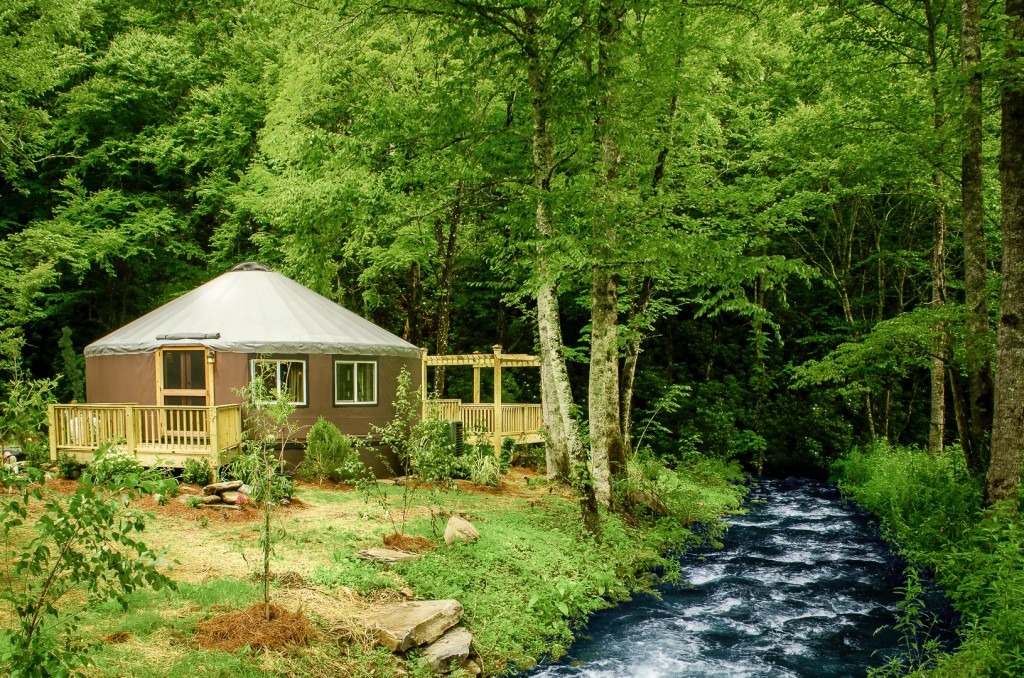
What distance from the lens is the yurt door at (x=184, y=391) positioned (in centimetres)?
970

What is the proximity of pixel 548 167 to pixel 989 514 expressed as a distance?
224 inches

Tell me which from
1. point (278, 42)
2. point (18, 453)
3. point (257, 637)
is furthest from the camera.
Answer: point (278, 42)

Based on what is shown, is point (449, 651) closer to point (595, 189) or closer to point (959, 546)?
point (595, 189)

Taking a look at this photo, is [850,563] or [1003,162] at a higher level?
[1003,162]

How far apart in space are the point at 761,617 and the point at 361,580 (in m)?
3.89

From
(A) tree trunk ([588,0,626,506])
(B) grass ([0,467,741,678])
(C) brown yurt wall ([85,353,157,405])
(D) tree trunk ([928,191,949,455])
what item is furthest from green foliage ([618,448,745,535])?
(C) brown yurt wall ([85,353,157,405])

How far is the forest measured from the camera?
7.34 metres

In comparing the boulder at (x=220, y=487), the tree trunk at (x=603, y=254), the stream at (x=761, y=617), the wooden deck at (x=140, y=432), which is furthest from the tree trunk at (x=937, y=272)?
the wooden deck at (x=140, y=432)

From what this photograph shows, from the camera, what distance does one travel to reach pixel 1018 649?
4.29 metres

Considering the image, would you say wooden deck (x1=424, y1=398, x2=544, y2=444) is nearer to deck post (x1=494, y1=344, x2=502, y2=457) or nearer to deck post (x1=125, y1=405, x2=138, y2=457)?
deck post (x1=494, y1=344, x2=502, y2=457)

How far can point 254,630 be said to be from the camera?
4.63 m

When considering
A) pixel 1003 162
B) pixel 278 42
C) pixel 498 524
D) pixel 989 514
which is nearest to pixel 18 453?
pixel 498 524

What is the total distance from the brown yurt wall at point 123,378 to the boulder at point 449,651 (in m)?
8.08

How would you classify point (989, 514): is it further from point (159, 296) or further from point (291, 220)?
point (159, 296)
